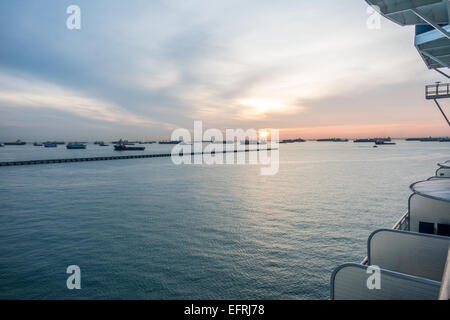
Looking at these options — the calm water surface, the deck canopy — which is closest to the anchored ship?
the deck canopy

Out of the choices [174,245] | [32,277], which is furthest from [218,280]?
[32,277]

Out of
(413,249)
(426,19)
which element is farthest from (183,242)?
(426,19)

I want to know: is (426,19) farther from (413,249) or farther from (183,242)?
(183,242)

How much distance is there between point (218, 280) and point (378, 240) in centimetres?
853

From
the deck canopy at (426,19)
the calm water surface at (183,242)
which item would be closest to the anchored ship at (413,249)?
the deck canopy at (426,19)

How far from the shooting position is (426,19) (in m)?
9.99

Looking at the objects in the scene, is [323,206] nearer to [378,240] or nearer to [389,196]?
[389,196]

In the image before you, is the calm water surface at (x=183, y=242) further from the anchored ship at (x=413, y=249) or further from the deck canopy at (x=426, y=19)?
the deck canopy at (x=426, y=19)

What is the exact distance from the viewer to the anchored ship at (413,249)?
6.59 metres

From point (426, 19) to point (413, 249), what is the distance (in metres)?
9.06

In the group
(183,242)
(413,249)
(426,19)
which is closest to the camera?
(413,249)

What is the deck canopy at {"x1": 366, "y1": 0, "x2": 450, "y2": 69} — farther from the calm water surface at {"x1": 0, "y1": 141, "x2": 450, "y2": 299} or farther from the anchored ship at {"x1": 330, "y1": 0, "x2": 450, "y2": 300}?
the calm water surface at {"x1": 0, "y1": 141, "x2": 450, "y2": 299}

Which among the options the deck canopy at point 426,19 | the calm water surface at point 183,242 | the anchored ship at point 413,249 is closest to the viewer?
the anchored ship at point 413,249
